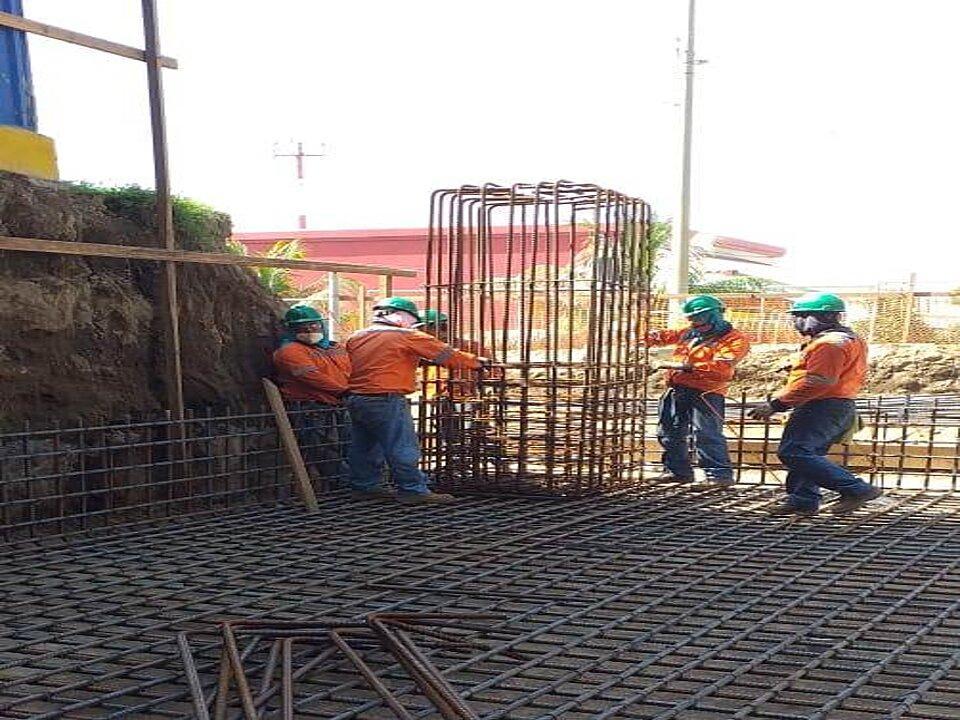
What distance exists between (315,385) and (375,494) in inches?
33.9

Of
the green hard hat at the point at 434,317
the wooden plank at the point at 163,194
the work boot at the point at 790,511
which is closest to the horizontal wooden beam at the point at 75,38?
the wooden plank at the point at 163,194

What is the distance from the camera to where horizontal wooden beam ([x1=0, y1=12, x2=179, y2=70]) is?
6.20 meters

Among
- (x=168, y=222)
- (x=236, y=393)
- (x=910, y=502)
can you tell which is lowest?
(x=910, y=502)

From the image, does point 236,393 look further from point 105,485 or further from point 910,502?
point 910,502

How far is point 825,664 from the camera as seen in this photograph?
389cm

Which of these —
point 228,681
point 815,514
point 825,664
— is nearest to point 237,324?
point 815,514

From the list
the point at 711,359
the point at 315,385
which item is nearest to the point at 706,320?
the point at 711,359

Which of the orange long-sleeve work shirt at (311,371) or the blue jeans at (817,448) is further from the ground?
the orange long-sleeve work shirt at (311,371)

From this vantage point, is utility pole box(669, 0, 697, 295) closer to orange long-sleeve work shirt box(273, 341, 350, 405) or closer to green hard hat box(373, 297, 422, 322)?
green hard hat box(373, 297, 422, 322)

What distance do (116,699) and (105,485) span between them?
10.1 feet

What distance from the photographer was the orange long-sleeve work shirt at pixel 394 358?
725cm

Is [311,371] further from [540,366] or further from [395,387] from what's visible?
[540,366]

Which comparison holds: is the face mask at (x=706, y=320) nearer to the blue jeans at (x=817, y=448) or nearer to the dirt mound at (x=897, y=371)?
the blue jeans at (x=817, y=448)

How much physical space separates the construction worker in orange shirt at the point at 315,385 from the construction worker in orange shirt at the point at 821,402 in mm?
2956
